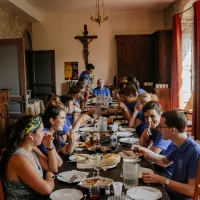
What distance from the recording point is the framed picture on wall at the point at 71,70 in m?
8.96

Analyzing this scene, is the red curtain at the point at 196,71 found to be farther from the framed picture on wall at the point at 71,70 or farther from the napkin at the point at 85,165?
the framed picture on wall at the point at 71,70

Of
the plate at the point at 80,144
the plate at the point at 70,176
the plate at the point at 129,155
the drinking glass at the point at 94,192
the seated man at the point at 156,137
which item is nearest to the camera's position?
the drinking glass at the point at 94,192

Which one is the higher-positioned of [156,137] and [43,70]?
[43,70]

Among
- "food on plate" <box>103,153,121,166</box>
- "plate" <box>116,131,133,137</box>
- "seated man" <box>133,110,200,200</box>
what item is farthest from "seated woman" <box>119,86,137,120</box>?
"seated man" <box>133,110,200,200</box>

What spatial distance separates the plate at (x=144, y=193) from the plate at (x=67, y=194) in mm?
292

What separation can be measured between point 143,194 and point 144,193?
0.02 m

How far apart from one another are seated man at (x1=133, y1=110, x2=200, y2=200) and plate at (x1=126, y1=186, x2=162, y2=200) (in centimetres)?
10

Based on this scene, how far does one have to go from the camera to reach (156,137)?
2781 mm

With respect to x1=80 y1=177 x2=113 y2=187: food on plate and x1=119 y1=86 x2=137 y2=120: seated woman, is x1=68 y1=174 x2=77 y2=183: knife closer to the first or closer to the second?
x1=80 y1=177 x2=113 y2=187: food on plate

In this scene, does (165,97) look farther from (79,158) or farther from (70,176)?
(70,176)

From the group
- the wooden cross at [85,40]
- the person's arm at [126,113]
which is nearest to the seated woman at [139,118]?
the person's arm at [126,113]

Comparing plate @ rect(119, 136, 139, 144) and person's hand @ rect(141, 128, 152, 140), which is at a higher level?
person's hand @ rect(141, 128, 152, 140)

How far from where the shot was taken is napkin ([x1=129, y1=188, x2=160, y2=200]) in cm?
172

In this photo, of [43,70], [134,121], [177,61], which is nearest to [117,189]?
[134,121]
